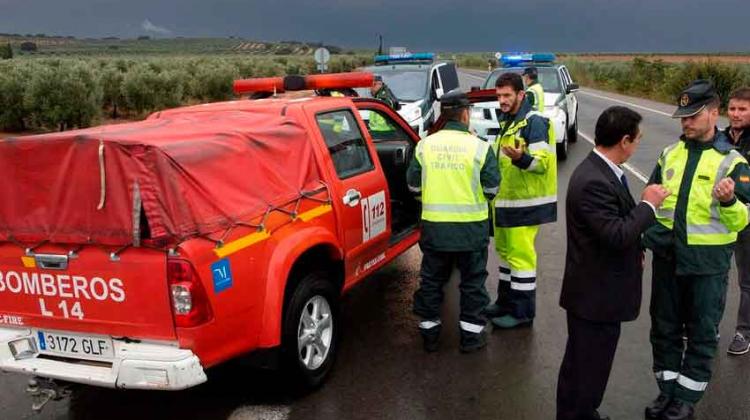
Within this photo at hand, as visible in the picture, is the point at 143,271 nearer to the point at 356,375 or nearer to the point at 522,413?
the point at 356,375

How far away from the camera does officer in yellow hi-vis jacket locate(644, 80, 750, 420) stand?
3409 millimetres

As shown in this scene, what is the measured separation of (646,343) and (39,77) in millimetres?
18133

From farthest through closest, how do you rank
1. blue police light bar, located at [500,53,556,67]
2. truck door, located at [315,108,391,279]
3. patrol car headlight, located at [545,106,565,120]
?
blue police light bar, located at [500,53,556,67]
patrol car headlight, located at [545,106,565,120]
truck door, located at [315,108,391,279]

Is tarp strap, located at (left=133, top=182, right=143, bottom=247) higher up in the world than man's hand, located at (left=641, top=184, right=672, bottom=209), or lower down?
lower down

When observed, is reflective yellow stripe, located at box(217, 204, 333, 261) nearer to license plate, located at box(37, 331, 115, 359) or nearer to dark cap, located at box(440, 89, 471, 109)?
license plate, located at box(37, 331, 115, 359)

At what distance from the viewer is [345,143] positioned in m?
4.84

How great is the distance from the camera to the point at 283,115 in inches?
175

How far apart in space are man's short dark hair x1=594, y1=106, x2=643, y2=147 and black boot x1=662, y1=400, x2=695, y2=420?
1.68m

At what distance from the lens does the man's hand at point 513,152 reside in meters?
4.51

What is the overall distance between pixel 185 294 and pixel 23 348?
3.73ft

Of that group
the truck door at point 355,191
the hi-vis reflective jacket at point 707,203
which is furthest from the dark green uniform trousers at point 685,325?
the truck door at point 355,191

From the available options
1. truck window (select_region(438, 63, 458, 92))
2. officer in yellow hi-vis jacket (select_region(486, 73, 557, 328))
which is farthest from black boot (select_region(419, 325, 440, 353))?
truck window (select_region(438, 63, 458, 92))

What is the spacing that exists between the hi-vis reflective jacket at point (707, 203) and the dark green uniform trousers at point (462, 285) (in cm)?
144

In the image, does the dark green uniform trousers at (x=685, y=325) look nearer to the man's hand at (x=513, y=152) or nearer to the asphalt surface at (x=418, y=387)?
the asphalt surface at (x=418, y=387)
